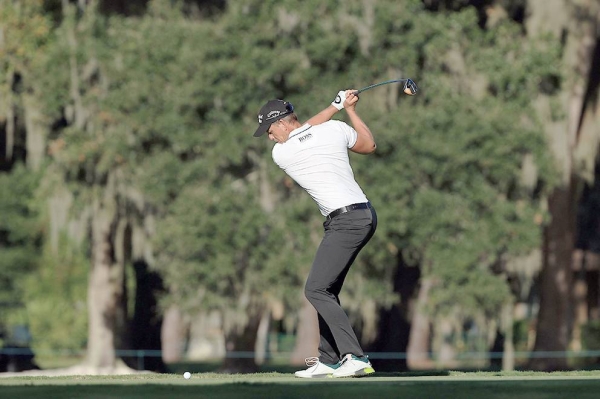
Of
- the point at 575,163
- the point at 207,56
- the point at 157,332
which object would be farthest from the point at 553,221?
the point at 157,332

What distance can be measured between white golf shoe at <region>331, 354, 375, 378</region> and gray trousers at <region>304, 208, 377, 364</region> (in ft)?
0.14

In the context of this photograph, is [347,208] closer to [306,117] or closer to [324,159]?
[324,159]

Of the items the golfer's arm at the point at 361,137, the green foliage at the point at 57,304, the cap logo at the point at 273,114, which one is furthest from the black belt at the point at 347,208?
the green foliage at the point at 57,304

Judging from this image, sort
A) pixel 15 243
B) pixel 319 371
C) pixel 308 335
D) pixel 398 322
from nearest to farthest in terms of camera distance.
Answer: pixel 319 371 < pixel 398 322 < pixel 308 335 < pixel 15 243

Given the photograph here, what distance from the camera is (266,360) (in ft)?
140

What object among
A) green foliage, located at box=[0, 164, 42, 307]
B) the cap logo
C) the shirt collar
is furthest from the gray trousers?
green foliage, located at box=[0, 164, 42, 307]

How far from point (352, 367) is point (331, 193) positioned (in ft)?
3.91

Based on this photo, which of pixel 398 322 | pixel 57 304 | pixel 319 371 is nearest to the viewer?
pixel 319 371

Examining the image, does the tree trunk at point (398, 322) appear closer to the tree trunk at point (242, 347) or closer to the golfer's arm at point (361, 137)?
the tree trunk at point (242, 347)

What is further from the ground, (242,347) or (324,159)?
(324,159)

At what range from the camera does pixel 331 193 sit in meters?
9.78

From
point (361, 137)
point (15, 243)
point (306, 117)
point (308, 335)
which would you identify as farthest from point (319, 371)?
point (15, 243)

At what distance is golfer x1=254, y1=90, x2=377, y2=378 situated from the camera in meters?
9.75

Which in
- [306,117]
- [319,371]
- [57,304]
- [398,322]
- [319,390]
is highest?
[306,117]
